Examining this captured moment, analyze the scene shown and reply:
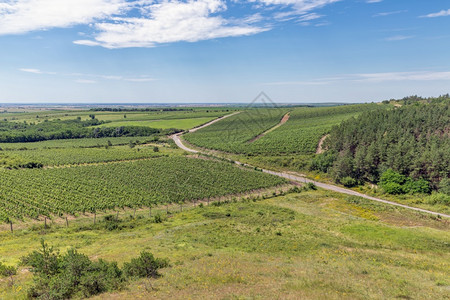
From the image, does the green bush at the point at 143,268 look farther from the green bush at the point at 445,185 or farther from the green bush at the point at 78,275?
the green bush at the point at 445,185

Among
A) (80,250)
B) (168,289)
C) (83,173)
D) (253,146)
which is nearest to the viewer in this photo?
(168,289)

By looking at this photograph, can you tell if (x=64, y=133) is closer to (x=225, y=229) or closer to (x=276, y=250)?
(x=225, y=229)

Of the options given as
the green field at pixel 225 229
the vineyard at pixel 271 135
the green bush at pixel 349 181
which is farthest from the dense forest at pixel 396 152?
the vineyard at pixel 271 135

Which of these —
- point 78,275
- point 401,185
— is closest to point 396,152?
point 401,185

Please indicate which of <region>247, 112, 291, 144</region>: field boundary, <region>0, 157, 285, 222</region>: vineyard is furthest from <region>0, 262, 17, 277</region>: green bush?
<region>247, 112, 291, 144</region>: field boundary

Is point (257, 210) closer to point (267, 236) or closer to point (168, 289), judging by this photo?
point (267, 236)

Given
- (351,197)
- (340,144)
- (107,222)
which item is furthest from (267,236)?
(340,144)
